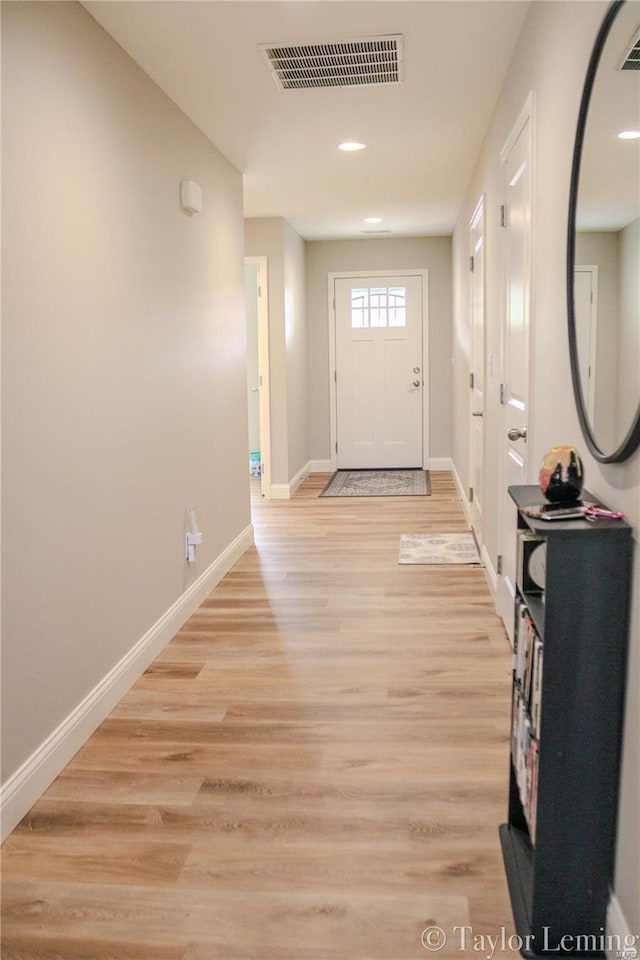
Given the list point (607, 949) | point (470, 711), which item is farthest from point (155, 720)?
point (607, 949)

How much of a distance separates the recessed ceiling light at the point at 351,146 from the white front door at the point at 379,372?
3744 mm

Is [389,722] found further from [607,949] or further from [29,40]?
[29,40]

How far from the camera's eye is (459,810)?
217cm

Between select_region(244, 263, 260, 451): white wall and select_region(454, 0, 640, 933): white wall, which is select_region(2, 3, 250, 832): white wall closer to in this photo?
select_region(454, 0, 640, 933): white wall

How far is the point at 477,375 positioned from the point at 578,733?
146 inches

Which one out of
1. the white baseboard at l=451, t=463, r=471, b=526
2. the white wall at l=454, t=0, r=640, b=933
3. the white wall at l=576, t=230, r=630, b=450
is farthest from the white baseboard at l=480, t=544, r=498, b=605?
the white wall at l=576, t=230, r=630, b=450

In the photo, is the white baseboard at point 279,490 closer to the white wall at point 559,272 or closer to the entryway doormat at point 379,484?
the entryway doormat at point 379,484

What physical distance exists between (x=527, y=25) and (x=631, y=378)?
198 centimetres

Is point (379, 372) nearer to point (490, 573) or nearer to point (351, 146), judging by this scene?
point (351, 146)

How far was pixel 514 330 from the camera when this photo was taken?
3256mm

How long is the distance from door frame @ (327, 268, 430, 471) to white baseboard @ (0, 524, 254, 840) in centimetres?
461

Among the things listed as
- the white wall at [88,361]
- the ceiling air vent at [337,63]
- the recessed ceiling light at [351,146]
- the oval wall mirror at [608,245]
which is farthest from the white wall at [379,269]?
the oval wall mirror at [608,245]

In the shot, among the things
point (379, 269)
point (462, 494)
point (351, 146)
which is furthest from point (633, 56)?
point (379, 269)

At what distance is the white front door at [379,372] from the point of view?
8.38 meters
